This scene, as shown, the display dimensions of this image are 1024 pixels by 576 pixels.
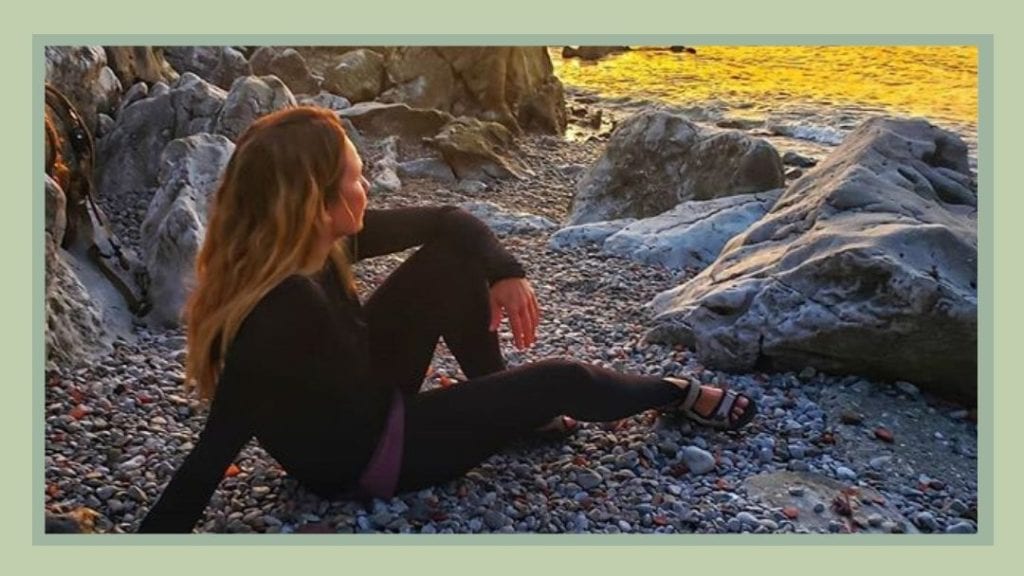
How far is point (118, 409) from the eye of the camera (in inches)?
169

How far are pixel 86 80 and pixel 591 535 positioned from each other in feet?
13.4

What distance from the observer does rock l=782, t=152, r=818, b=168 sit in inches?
291

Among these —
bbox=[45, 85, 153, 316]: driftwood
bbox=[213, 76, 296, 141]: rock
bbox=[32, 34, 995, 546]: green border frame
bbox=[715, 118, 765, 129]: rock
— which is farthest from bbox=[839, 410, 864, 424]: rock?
bbox=[213, 76, 296, 141]: rock

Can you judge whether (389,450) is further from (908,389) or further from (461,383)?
(908,389)

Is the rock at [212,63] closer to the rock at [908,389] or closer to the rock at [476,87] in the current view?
the rock at [476,87]

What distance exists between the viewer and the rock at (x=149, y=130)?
6.31 metres

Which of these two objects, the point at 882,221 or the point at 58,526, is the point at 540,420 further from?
the point at 882,221

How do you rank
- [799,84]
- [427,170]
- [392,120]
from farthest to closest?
1. [392,120]
2. [427,170]
3. [799,84]

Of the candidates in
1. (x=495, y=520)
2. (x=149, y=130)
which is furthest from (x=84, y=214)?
(x=495, y=520)

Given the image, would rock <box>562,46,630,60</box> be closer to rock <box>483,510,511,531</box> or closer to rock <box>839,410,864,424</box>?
rock <box>839,410,864,424</box>

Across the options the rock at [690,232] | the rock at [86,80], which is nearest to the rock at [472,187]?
the rock at [690,232]

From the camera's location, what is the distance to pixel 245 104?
21.9ft

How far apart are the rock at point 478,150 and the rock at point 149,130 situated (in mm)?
1599

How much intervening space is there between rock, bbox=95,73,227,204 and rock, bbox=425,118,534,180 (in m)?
1.60
